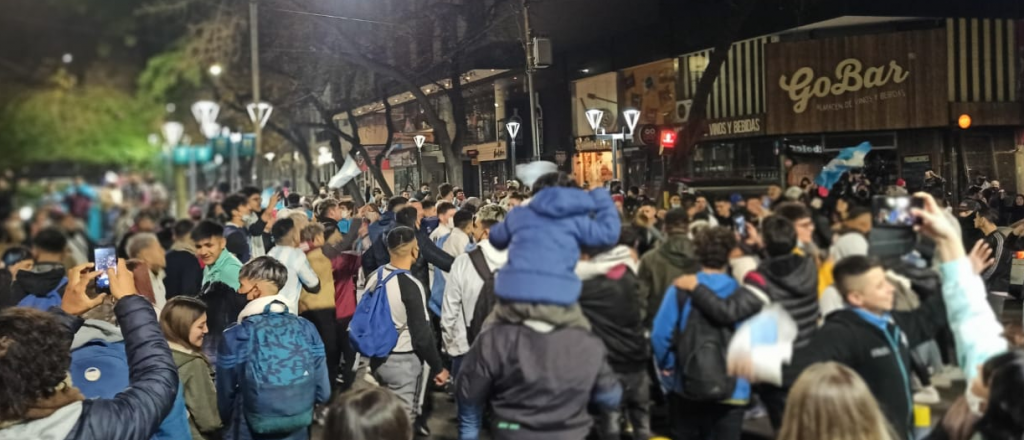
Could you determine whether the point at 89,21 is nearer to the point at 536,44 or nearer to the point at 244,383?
the point at 244,383

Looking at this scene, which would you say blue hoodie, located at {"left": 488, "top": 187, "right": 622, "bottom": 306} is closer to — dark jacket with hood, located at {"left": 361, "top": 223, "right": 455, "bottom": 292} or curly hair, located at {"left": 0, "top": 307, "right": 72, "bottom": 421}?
curly hair, located at {"left": 0, "top": 307, "right": 72, "bottom": 421}

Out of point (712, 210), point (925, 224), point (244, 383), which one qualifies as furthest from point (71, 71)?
point (925, 224)

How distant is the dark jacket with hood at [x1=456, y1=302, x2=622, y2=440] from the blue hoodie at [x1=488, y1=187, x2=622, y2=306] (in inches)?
2.8

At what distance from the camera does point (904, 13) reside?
4.67 m

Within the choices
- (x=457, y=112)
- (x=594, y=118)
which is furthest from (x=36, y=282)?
(x=594, y=118)

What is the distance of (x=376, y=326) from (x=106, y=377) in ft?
6.64

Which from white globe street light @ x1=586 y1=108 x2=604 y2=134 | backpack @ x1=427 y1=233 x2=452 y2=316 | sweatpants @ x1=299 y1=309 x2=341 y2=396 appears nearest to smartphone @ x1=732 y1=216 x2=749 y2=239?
white globe street light @ x1=586 y1=108 x2=604 y2=134

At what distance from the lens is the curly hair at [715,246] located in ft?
11.1

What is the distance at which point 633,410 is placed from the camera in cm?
380

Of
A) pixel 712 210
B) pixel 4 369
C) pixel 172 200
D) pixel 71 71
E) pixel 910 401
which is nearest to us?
pixel 4 369

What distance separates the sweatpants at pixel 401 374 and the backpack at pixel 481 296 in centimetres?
45

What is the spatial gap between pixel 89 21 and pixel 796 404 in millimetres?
3209

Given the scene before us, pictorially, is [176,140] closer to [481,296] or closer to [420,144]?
[420,144]

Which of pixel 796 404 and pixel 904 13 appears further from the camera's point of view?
pixel 904 13
